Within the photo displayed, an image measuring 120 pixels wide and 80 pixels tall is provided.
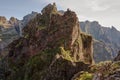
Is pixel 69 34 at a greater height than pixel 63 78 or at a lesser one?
greater

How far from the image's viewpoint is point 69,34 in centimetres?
19600

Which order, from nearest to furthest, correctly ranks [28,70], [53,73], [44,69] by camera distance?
[53,73]
[44,69]
[28,70]

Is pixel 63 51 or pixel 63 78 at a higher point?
pixel 63 51

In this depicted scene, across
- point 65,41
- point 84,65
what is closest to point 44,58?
point 65,41

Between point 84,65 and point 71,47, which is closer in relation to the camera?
point 84,65

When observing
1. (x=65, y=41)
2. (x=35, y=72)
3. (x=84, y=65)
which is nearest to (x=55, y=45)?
(x=65, y=41)

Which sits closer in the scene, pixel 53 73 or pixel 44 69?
pixel 53 73

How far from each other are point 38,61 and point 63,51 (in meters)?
16.3

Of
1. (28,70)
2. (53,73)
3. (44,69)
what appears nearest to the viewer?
(53,73)

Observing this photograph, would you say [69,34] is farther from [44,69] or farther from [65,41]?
[44,69]

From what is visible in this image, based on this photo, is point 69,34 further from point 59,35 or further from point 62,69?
point 62,69

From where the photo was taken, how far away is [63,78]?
→ 6467 inches

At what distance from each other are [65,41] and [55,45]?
650 centimetres

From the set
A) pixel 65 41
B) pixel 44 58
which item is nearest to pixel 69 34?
pixel 65 41
